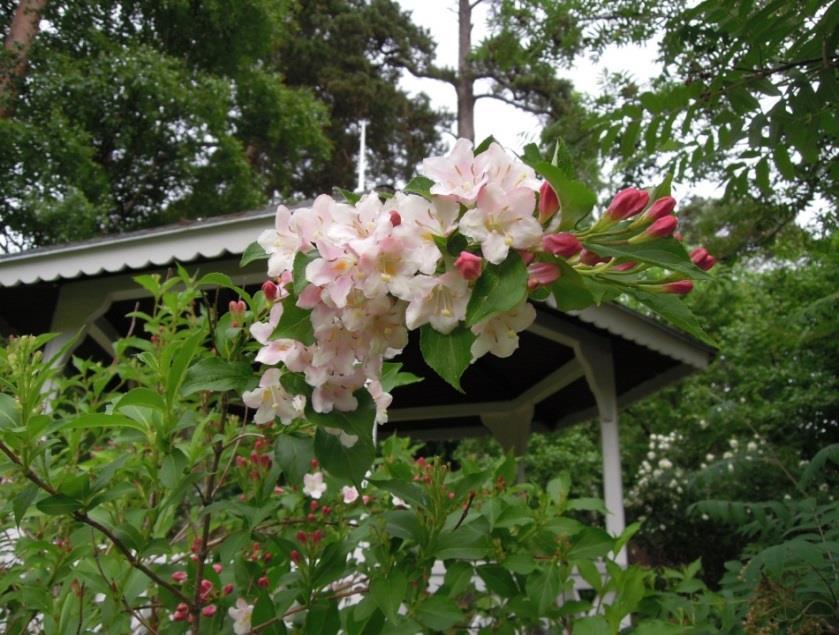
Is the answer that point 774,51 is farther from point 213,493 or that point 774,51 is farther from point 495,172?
point 213,493

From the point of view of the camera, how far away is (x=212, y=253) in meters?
3.14

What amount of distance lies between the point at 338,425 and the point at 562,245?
33cm

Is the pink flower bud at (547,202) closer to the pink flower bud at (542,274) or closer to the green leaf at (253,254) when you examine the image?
the pink flower bud at (542,274)

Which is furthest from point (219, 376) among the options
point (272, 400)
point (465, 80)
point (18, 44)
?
point (465, 80)

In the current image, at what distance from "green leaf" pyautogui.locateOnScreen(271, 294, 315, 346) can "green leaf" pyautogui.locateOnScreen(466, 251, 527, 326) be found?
18cm

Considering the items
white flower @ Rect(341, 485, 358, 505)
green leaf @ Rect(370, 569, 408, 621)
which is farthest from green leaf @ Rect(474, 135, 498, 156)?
white flower @ Rect(341, 485, 358, 505)

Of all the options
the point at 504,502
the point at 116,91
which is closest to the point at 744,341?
the point at 504,502

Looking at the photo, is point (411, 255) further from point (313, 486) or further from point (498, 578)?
point (313, 486)

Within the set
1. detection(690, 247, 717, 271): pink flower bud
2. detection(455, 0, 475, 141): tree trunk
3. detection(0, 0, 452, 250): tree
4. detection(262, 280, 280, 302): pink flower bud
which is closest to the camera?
detection(690, 247, 717, 271): pink flower bud

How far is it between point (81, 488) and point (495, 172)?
75 centimetres

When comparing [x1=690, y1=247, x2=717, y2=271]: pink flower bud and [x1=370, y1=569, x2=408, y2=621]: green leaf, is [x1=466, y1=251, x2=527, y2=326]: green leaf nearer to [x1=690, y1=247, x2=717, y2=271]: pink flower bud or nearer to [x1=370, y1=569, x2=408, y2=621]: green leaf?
[x1=690, y1=247, x2=717, y2=271]: pink flower bud

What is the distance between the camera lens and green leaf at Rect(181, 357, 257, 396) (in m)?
0.93

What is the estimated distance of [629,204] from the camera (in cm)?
69

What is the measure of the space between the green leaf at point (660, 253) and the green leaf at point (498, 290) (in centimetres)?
9
